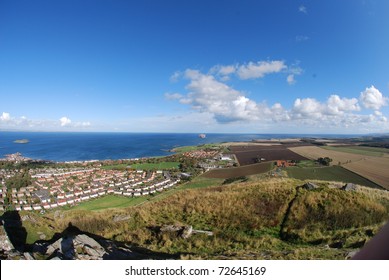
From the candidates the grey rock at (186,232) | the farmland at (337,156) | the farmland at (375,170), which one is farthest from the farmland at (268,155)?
the grey rock at (186,232)

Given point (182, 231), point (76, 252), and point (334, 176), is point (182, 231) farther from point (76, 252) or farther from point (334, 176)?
point (334, 176)

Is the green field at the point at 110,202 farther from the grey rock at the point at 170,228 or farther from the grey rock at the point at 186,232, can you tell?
the grey rock at the point at 186,232

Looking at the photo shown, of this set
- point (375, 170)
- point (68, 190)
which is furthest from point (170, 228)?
point (375, 170)
